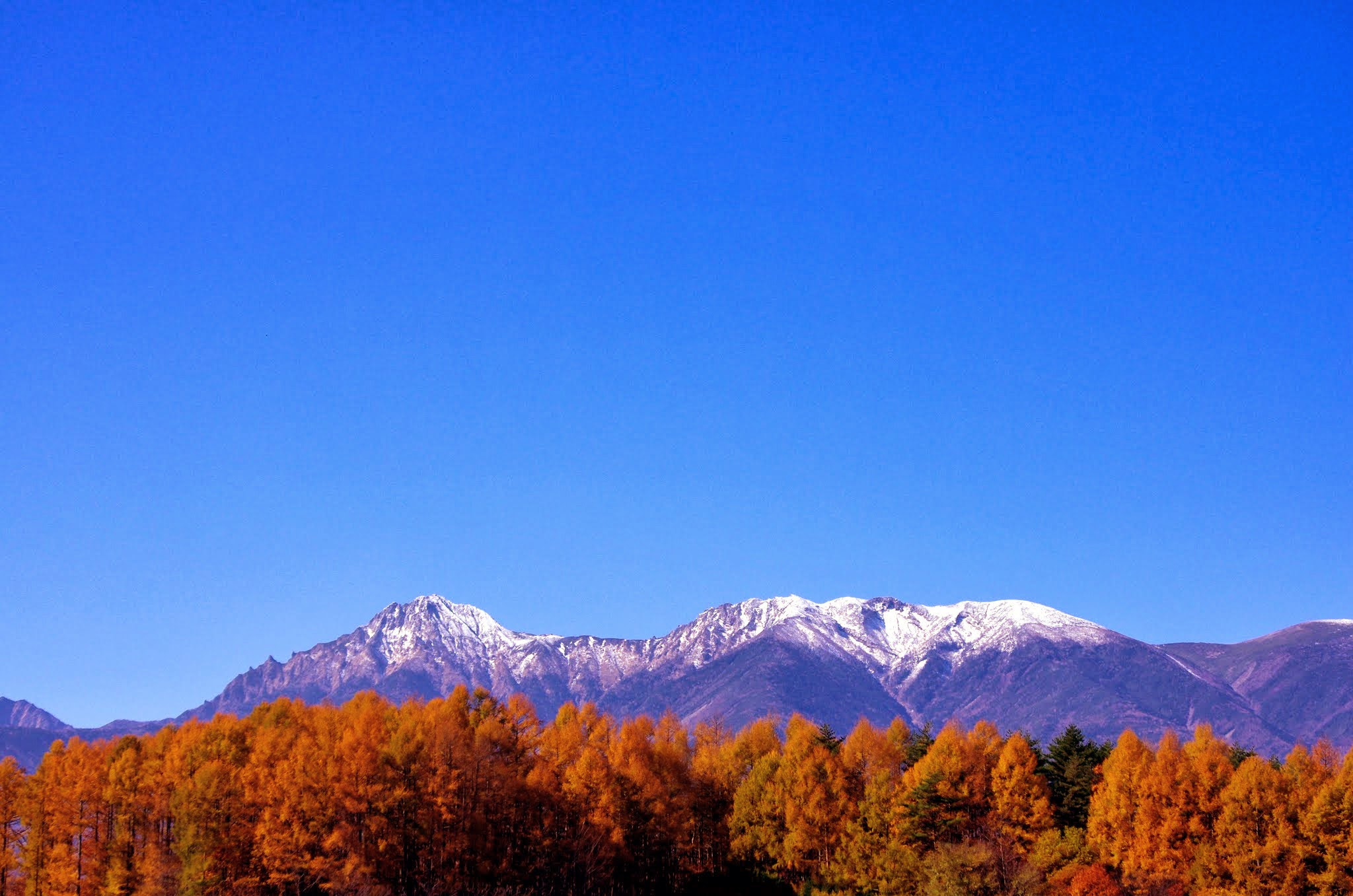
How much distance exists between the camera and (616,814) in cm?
12150

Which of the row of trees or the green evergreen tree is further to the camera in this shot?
the green evergreen tree

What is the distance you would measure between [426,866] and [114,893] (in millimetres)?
24978

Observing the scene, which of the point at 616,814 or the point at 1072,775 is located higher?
the point at 616,814

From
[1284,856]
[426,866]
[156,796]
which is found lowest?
[1284,856]

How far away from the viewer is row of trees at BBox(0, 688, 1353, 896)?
354 ft

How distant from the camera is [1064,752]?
137375 mm

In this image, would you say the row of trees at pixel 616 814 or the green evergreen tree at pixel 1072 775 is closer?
the row of trees at pixel 616 814

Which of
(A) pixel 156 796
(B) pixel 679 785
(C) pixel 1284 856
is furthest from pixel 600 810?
(C) pixel 1284 856

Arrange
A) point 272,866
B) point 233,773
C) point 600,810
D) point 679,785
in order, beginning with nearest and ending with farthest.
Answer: point 272,866
point 233,773
point 600,810
point 679,785

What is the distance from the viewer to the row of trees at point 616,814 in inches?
4252

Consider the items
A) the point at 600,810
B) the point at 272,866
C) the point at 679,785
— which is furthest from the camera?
the point at 679,785

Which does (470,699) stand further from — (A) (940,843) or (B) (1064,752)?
(B) (1064,752)

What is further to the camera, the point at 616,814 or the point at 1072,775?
the point at 1072,775

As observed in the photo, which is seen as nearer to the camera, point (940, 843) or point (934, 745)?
point (940, 843)
